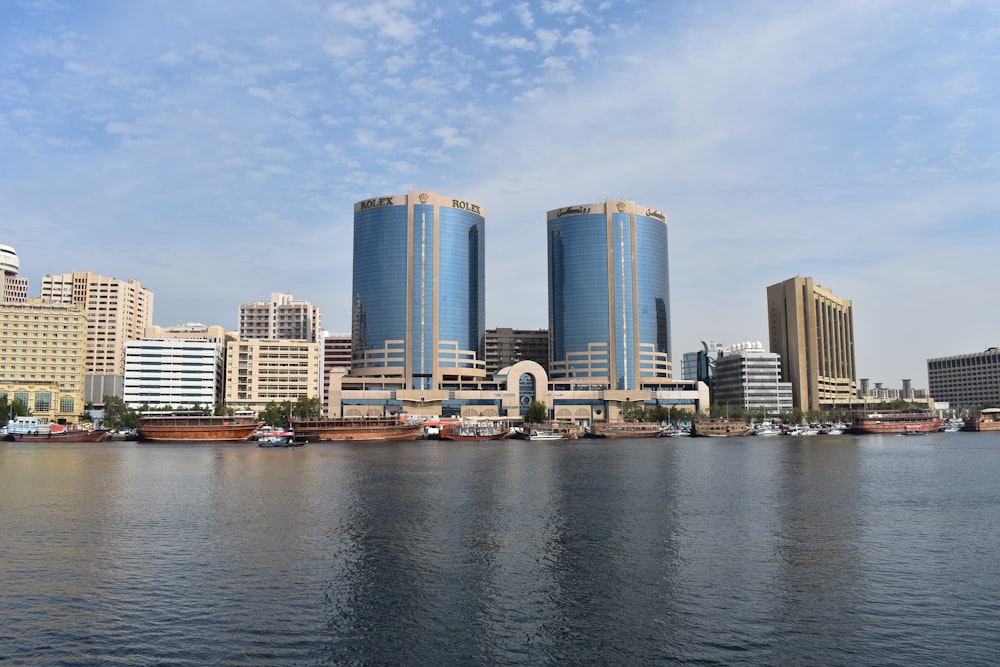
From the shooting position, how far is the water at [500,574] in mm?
34031

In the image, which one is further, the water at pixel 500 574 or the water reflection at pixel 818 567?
the water reflection at pixel 818 567

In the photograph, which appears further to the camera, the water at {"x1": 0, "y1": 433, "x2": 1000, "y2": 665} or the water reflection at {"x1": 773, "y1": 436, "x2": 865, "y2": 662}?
the water reflection at {"x1": 773, "y1": 436, "x2": 865, "y2": 662}

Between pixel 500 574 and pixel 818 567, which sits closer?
pixel 500 574

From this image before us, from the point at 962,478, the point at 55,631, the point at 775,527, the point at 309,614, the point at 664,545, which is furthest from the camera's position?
the point at 962,478

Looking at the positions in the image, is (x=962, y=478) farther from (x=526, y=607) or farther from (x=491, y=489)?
(x=526, y=607)

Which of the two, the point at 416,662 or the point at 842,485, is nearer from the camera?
the point at 416,662

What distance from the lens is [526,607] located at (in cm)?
3962

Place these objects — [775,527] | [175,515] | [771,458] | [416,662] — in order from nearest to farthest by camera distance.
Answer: [416,662]
[775,527]
[175,515]
[771,458]

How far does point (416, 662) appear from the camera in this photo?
32.4 m

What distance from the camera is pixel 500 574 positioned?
45906mm

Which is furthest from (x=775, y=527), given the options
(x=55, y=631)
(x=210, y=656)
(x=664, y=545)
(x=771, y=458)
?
(x=771, y=458)

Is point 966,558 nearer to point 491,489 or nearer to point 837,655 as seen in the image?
point 837,655

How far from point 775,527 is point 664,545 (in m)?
12.3

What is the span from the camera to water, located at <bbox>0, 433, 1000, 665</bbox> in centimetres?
3403
